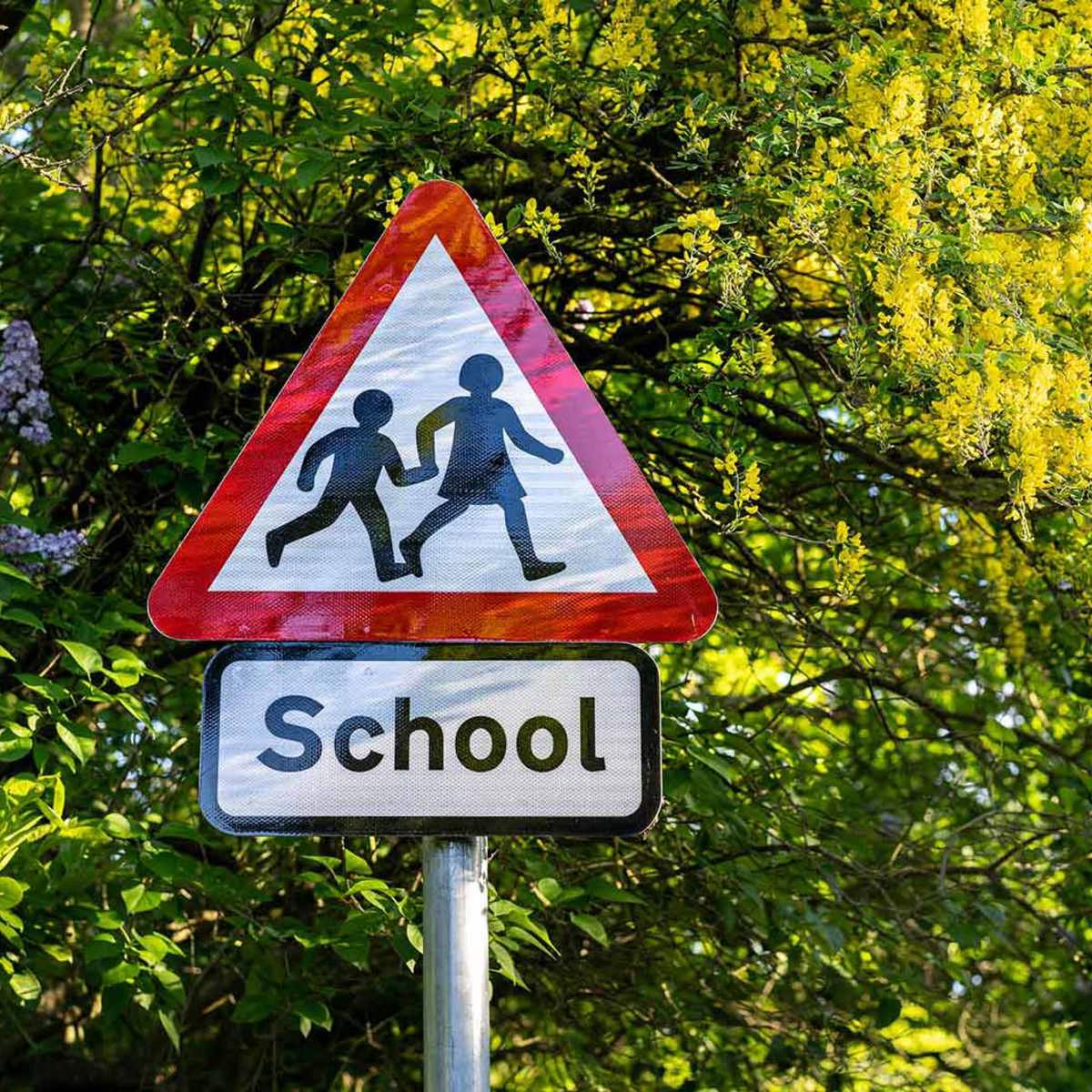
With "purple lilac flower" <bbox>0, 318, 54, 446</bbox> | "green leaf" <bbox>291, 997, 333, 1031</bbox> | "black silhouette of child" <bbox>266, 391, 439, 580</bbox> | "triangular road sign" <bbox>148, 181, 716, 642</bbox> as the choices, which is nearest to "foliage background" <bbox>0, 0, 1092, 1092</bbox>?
"green leaf" <bbox>291, 997, 333, 1031</bbox>

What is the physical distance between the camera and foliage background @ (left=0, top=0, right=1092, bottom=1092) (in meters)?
2.93

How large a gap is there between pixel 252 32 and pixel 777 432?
1747 mm

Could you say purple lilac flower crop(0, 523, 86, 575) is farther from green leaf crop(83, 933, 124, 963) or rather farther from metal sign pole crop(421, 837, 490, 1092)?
metal sign pole crop(421, 837, 490, 1092)

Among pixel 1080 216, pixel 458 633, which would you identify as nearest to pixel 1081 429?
pixel 1080 216

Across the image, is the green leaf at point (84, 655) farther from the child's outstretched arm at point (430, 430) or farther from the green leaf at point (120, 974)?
the child's outstretched arm at point (430, 430)

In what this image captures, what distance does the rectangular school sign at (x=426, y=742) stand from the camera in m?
1.75

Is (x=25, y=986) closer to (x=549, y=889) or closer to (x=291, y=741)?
(x=549, y=889)

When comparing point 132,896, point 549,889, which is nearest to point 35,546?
point 132,896

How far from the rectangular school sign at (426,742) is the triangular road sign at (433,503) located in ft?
0.15

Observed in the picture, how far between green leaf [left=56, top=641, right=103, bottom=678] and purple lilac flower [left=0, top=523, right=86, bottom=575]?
1.24 ft

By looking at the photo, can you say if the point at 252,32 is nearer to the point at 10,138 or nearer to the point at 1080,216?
the point at 10,138

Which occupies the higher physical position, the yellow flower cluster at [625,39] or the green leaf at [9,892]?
the yellow flower cluster at [625,39]

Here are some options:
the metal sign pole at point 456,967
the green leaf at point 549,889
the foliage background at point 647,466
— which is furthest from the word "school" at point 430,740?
the green leaf at point 549,889

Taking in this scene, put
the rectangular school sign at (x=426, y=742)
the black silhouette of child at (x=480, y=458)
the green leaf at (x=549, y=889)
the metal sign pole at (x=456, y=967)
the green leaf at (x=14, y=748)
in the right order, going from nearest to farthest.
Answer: the metal sign pole at (x=456, y=967) < the rectangular school sign at (x=426, y=742) < the black silhouette of child at (x=480, y=458) < the green leaf at (x=14, y=748) < the green leaf at (x=549, y=889)
